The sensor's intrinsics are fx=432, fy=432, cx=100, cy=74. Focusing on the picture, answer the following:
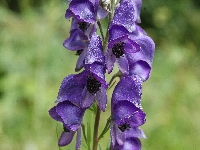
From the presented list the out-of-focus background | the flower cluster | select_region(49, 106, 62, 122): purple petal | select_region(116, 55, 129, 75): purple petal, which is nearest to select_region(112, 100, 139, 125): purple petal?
the flower cluster

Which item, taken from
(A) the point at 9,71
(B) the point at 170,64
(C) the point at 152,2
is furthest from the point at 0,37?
(C) the point at 152,2

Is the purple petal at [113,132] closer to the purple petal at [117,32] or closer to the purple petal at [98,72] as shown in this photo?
the purple petal at [98,72]

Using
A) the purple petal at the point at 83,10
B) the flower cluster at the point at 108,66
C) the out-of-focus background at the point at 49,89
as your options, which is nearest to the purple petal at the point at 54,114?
the flower cluster at the point at 108,66

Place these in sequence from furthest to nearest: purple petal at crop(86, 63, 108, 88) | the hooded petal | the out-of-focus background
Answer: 1. the out-of-focus background
2. the hooded petal
3. purple petal at crop(86, 63, 108, 88)

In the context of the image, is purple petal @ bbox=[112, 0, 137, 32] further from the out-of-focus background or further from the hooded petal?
the out-of-focus background

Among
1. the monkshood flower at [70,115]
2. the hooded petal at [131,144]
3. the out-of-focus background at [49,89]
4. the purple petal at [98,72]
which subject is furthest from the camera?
the out-of-focus background at [49,89]

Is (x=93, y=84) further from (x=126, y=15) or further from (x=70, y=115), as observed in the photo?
(x=126, y=15)

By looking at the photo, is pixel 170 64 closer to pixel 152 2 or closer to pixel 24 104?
pixel 24 104
